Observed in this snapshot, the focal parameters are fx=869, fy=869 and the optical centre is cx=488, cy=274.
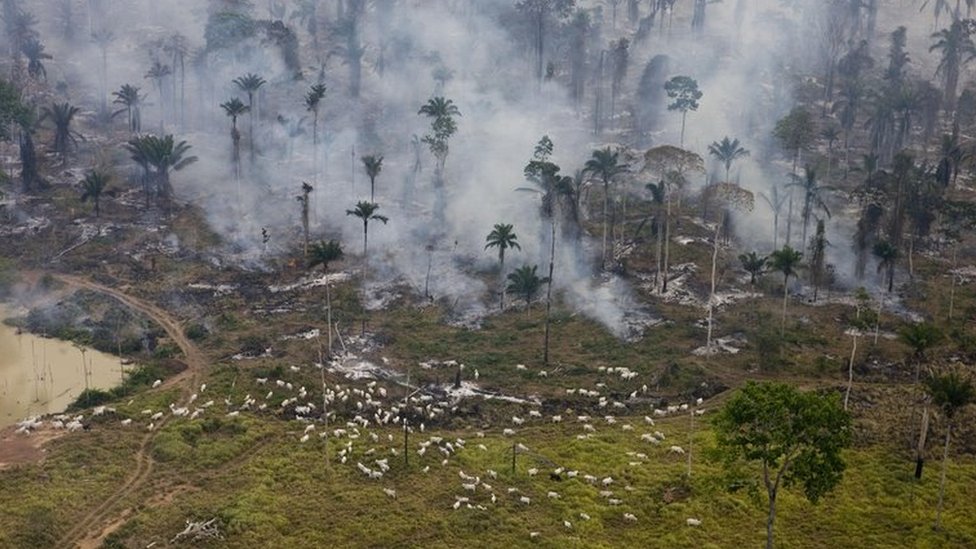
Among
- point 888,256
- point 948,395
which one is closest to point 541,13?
point 888,256

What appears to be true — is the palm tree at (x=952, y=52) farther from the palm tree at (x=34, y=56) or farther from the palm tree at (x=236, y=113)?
the palm tree at (x=34, y=56)

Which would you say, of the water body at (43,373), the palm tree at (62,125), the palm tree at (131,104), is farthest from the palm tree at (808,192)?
the palm tree at (62,125)

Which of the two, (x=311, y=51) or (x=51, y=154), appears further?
(x=311, y=51)

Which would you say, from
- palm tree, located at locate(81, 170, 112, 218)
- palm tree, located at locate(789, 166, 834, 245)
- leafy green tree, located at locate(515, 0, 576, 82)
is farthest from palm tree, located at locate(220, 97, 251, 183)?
palm tree, located at locate(789, 166, 834, 245)

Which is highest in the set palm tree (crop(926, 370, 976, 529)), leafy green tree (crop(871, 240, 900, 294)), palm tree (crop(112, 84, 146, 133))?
palm tree (crop(112, 84, 146, 133))

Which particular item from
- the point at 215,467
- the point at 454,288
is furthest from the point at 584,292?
the point at 215,467

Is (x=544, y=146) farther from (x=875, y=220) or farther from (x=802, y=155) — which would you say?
(x=802, y=155)

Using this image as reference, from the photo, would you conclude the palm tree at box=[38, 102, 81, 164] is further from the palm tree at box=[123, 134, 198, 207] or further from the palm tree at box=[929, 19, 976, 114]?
the palm tree at box=[929, 19, 976, 114]
